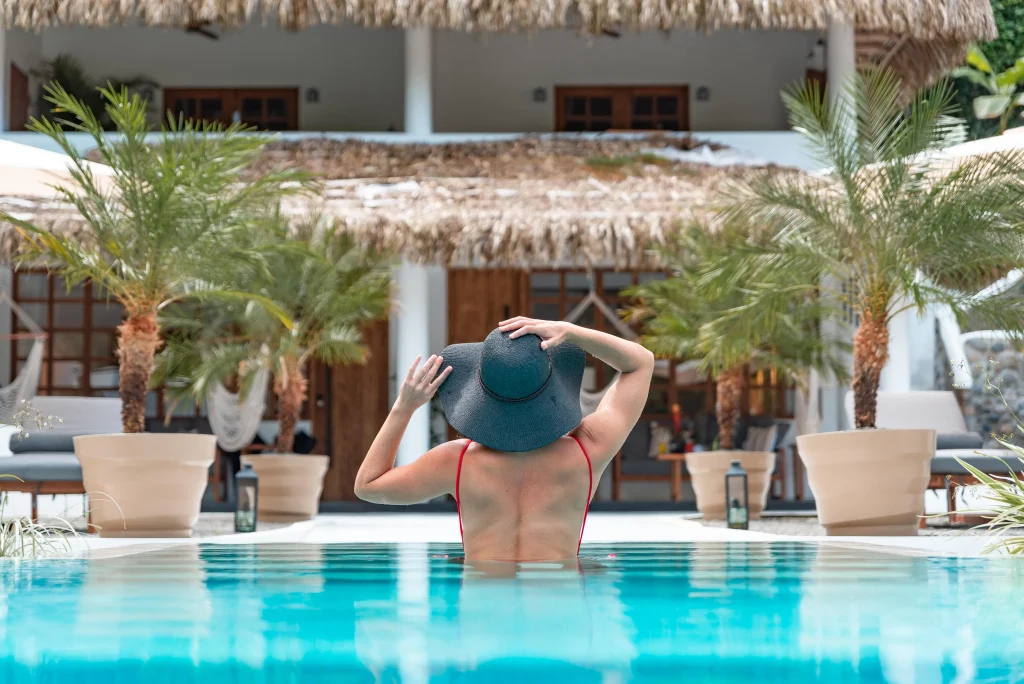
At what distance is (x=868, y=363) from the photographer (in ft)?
25.0

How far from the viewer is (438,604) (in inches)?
119

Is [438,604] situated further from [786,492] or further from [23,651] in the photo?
[786,492]

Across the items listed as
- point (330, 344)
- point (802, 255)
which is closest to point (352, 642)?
point (802, 255)

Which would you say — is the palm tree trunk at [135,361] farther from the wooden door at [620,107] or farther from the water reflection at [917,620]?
the wooden door at [620,107]

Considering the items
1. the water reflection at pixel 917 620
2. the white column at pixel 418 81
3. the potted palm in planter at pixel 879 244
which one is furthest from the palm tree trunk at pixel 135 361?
the white column at pixel 418 81

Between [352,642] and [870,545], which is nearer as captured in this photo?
[352,642]

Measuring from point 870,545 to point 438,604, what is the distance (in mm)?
3267

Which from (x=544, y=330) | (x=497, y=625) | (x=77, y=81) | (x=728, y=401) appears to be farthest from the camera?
(x=77, y=81)

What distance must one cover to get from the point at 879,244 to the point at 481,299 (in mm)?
6944

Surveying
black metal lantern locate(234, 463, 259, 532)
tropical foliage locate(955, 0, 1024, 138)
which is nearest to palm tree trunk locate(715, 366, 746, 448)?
black metal lantern locate(234, 463, 259, 532)

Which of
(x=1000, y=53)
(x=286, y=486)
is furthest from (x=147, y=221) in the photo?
(x=1000, y=53)

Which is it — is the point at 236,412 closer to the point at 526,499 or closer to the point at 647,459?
the point at 647,459

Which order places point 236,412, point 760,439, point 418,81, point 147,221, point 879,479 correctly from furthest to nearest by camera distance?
point 418,81, point 760,439, point 236,412, point 147,221, point 879,479

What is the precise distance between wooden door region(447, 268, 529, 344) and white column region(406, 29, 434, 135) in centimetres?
185
